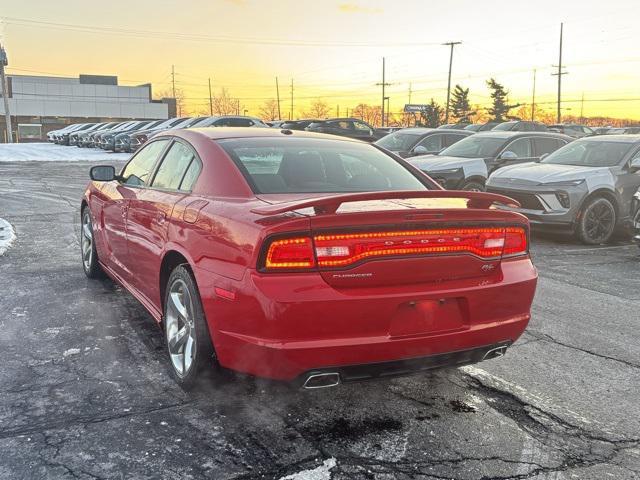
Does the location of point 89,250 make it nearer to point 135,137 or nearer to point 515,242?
point 515,242

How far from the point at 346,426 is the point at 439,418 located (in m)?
0.52

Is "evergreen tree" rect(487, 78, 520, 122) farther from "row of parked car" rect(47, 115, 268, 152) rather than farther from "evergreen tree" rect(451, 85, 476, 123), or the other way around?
"row of parked car" rect(47, 115, 268, 152)

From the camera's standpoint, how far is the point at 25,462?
272 centimetres

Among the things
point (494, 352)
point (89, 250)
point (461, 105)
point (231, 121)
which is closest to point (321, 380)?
point (494, 352)

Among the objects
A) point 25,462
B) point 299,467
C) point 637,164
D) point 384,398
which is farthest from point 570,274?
point 25,462

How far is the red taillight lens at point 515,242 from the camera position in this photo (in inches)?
129

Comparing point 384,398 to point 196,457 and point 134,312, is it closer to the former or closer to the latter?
point 196,457

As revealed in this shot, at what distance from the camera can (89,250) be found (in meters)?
6.12

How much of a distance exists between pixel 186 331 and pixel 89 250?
310cm

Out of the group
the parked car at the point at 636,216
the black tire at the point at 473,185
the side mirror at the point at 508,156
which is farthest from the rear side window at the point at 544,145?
the parked car at the point at 636,216

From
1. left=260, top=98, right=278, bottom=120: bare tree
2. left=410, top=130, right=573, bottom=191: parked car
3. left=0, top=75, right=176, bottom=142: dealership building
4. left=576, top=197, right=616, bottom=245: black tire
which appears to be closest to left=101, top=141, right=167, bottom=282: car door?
left=576, top=197, right=616, bottom=245: black tire

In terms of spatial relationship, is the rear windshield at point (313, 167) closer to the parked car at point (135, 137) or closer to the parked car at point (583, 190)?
the parked car at point (583, 190)

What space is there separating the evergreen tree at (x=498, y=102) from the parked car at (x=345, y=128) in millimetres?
70284

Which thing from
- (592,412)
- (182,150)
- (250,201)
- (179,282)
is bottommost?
(592,412)
